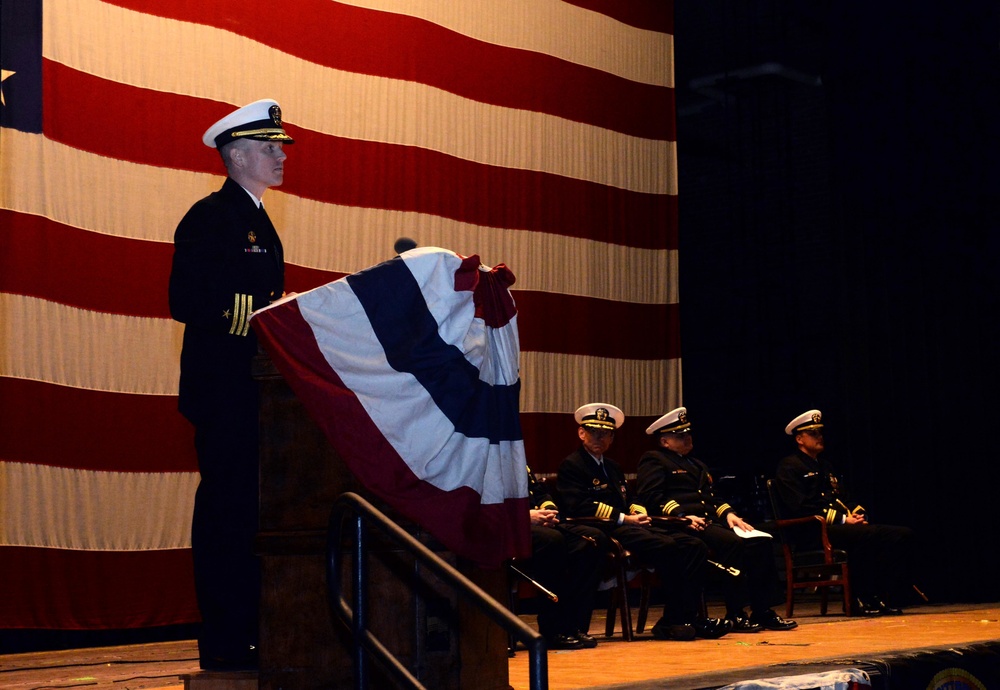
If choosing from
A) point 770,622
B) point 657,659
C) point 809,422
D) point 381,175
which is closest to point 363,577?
point 657,659

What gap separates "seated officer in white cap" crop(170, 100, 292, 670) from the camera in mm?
2648

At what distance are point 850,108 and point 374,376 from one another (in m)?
5.46

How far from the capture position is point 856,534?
6.54 metres

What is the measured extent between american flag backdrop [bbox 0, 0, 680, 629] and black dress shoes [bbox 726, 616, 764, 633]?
5.17 feet

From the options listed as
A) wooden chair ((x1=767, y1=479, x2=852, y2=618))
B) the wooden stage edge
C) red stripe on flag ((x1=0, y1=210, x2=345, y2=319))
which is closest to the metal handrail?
the wooden stage edge

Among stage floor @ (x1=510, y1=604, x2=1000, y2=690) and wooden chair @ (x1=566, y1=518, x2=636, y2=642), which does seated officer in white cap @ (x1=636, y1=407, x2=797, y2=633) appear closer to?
stage floor @ (x1=510, y1=604, x2=1000, y2=690)

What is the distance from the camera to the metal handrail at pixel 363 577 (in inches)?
87.0

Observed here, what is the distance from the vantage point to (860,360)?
7555mm

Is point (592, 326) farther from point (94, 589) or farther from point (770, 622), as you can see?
point (94, 589)

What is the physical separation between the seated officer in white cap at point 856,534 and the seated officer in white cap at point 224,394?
4.53 metres

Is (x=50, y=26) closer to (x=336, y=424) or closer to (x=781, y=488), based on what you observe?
(x=336, y=424)

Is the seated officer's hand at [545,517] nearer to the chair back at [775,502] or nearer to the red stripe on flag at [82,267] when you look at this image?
the red stripe on flag at [82,267]

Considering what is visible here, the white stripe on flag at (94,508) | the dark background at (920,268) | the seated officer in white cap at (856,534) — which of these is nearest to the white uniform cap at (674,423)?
the seated officer in white cap at (856,534)

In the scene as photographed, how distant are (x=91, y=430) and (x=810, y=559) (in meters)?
3.82
